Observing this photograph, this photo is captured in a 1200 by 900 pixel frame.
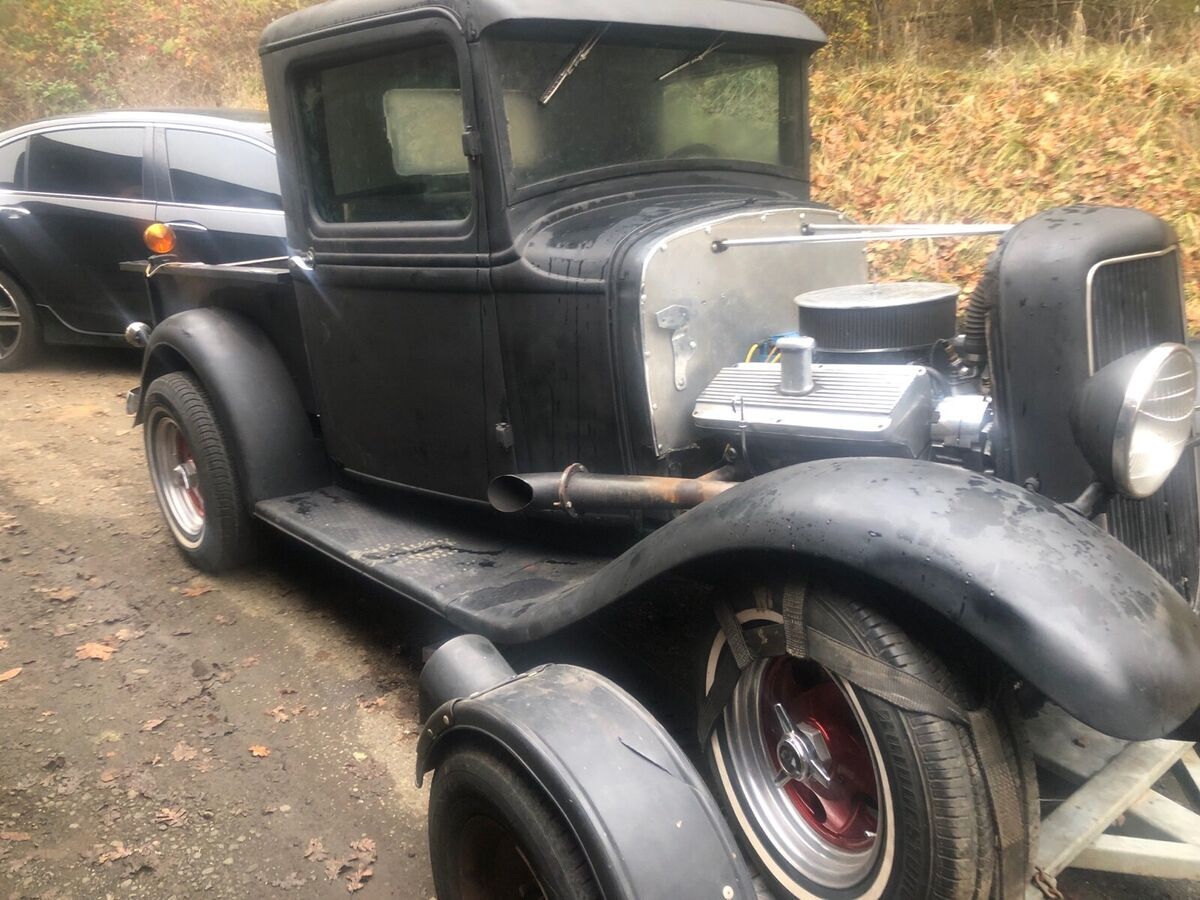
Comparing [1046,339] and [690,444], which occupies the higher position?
[1046,339]

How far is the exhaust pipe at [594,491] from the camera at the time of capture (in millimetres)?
2201

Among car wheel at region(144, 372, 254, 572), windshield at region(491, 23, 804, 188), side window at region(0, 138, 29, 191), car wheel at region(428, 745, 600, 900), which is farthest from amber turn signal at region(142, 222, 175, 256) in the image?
car wheel at region(428, 745, 600, 900)

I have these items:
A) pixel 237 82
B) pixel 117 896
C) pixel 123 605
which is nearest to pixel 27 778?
pixel 117 896

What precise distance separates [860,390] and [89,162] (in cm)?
620

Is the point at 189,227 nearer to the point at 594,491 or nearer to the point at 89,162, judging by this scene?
the point at 89,162

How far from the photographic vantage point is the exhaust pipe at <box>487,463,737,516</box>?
2.20 meters

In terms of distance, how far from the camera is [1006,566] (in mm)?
1479

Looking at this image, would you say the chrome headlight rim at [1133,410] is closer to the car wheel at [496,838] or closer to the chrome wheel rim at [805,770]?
the chrome wheel rim at [805,770]

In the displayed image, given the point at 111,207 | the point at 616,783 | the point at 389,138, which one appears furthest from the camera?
the point at 111,207

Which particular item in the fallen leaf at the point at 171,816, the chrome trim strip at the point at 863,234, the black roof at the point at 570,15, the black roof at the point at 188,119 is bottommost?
the fallen leaf at the point at 171,816

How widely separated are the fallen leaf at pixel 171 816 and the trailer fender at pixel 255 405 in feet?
3.80

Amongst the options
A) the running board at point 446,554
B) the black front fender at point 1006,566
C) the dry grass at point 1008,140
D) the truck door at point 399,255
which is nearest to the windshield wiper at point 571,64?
the truck door at point 399,255

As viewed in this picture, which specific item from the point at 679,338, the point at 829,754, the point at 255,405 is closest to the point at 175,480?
the point at 255,405

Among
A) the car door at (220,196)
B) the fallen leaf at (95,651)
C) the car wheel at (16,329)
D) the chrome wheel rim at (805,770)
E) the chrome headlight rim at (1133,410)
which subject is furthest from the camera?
the car wheel at (16,329)
